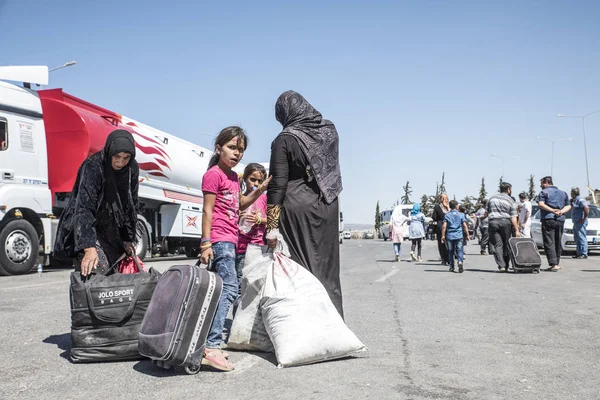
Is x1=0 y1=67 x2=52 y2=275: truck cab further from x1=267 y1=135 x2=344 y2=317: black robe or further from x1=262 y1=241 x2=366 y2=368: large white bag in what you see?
x1=262 y1=241 x2=366 y2=368: large white bag

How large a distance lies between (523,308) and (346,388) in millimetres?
4254

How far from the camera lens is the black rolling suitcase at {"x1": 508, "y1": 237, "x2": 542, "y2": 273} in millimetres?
12328

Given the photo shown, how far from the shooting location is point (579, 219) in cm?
1652

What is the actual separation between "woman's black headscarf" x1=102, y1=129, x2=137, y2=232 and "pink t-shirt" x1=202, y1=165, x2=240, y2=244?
2.16 feet

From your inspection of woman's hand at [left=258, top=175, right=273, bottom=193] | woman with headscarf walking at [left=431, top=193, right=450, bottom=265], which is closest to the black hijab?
woman's hand at [left=258, top=175, right=273, bottom=193]

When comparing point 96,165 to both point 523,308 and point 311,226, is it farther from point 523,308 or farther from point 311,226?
point 523,308

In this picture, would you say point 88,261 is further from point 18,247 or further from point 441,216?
point 441,216

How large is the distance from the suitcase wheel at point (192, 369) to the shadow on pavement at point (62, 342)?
3.81ft

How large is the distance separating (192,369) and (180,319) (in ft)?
1.26

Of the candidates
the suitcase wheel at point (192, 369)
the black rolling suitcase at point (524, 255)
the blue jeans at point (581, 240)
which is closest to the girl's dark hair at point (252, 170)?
the suitcase wheel at point (192, 369)

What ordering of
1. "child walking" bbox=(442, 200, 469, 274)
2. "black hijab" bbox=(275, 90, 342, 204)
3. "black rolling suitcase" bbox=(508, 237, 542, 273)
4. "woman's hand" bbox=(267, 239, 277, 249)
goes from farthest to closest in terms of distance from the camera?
"child walking" bbox=(442, 200, 469, 274), "black rolling suitcase" bbox=(508, 237, 542, 273), "black hijab" bbox=(275, 90, 342, 204), "woman's hand" bbox=(267, 239, 277, 249)

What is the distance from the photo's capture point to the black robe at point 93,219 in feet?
15.2

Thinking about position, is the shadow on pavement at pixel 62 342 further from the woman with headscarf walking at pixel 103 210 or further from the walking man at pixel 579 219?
the walking man at pixel 579 219

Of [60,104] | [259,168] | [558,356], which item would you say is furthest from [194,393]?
[60,104]
